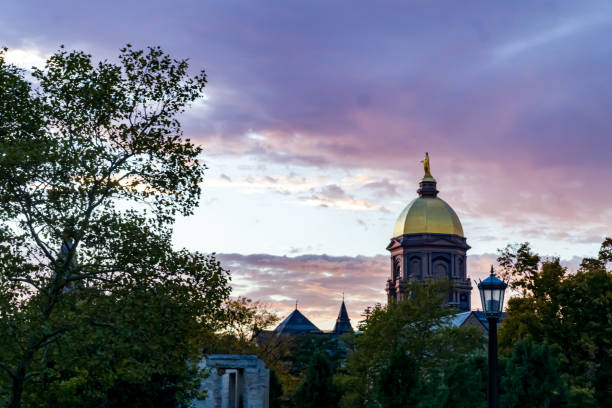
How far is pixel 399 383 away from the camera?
41188 mm

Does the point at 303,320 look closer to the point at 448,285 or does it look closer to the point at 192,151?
the point at 448,285

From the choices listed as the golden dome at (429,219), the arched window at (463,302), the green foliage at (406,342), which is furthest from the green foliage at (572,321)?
the golden dome at (429,219)

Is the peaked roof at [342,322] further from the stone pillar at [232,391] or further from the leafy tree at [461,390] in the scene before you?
the leafy tree at [461,390]

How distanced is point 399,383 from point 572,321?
15.0 metres

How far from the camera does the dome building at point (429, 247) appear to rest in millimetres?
142375

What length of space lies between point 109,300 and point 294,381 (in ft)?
190

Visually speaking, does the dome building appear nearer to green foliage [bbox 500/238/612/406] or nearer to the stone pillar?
green foliage [bbox 500/238/612/406]

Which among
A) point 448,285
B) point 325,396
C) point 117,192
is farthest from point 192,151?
point 448,285

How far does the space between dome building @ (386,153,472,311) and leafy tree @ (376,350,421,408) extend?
99533mm

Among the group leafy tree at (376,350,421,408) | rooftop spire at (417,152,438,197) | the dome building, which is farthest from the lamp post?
rooftop spire at (417,152,438,197)

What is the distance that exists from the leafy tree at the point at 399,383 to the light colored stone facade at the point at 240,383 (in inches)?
318

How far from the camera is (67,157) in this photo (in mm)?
21156

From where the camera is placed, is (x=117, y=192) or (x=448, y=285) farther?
(x=448, y=285)

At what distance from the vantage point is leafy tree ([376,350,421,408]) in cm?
4084
